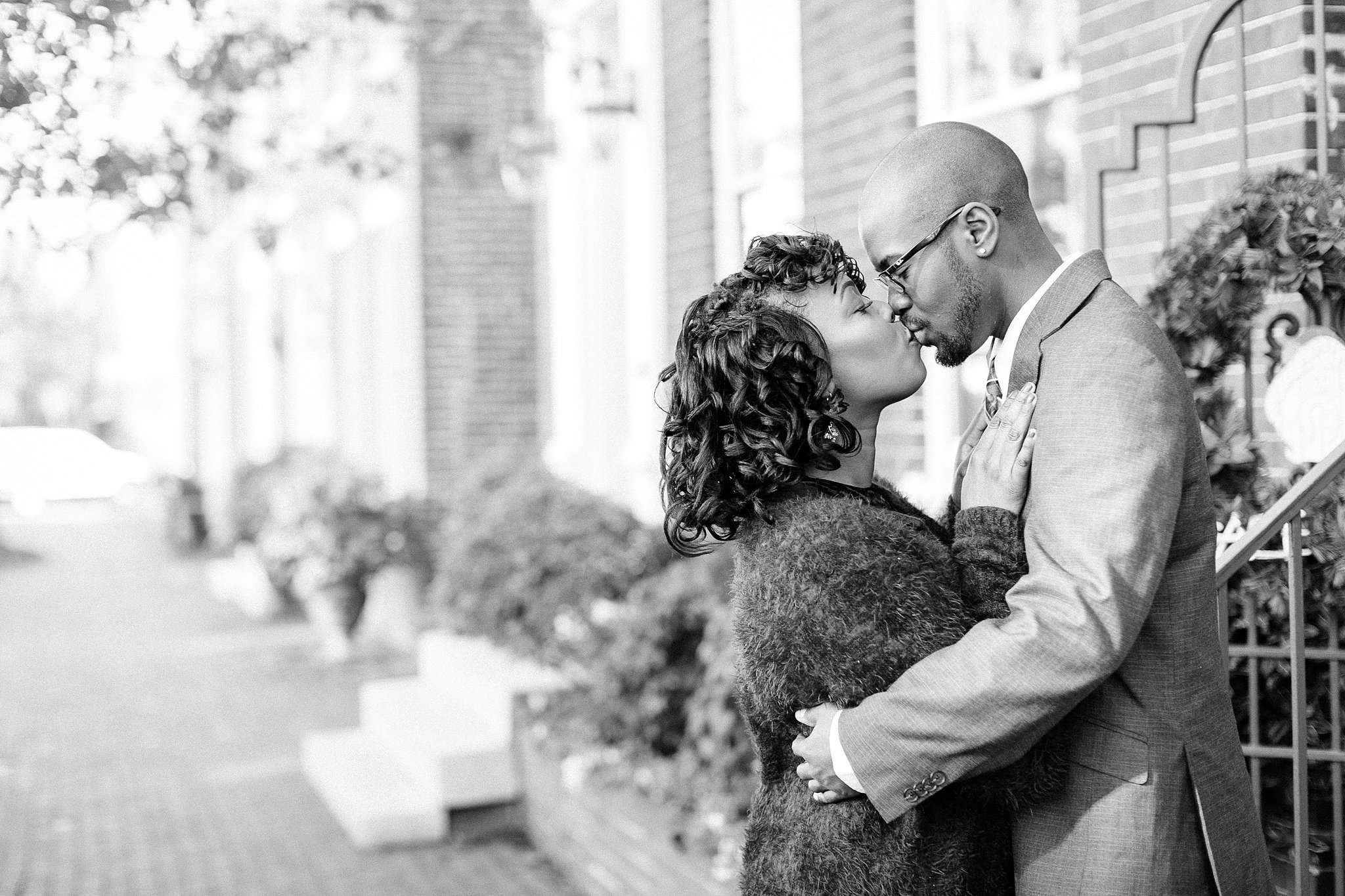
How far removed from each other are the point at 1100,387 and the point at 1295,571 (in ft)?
3.78

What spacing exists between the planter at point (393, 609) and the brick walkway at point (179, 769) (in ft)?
1.43

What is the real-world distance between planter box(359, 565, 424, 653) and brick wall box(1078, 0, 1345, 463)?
7859 millimetres

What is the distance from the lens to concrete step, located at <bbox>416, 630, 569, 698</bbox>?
22.4ft

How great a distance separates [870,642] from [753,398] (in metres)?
0.40

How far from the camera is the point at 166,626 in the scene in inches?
565

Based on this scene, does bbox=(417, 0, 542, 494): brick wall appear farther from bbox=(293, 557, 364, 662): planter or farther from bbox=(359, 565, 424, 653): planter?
bbox=(293, 557, 364, 662): planter

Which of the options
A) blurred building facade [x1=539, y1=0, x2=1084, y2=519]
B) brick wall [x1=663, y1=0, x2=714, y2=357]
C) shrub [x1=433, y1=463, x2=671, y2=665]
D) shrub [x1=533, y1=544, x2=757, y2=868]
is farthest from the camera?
brick wall [x1=663, y1=0, x2=714, y2=357]

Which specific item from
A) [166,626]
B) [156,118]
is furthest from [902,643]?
[166,626]

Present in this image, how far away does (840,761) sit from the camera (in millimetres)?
2004

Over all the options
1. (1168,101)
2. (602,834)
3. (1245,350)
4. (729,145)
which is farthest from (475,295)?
(1245,350)

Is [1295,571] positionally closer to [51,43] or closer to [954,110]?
[954,110]

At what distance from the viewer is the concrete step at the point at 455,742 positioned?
255 inches

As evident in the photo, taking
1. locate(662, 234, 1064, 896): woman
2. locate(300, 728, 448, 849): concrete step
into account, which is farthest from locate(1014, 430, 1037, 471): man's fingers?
locate(300, 728, 448, 849): concrete step

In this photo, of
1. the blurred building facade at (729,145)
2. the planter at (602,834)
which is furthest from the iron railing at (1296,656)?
the planter at (602,834)
